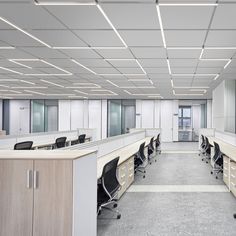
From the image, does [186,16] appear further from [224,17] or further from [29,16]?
[29,16]

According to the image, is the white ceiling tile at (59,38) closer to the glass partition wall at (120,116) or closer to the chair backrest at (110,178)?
the chair backrest at (110,178)

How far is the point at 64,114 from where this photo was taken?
1812 cm

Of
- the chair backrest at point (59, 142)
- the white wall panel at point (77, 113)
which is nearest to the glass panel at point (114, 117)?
the white wall panel at point (77, 113)

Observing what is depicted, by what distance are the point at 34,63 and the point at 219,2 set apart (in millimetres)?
4872

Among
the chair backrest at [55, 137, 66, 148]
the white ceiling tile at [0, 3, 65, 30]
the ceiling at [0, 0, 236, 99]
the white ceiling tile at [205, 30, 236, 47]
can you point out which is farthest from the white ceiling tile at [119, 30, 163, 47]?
the chair backrest at [55, 137, 66, 148]

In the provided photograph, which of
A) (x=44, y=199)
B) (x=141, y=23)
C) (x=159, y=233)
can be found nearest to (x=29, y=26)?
(x=141, y=23)

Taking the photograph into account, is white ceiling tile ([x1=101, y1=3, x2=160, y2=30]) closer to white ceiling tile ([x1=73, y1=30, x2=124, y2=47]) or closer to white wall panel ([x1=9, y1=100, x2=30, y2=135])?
white ceiling tile ([x1=73, y1=30, x2=124, y2=47])

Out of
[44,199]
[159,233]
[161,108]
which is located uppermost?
[161,108]

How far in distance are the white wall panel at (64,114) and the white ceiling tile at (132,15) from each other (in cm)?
1421

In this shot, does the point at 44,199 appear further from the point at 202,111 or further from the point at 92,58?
the point at 202,111

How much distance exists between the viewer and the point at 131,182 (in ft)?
19.9

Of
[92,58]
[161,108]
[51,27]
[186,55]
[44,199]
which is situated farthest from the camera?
[161,108]

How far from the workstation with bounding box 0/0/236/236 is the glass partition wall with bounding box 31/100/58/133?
28.9ft

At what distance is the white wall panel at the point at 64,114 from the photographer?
18078mm
